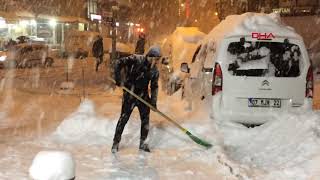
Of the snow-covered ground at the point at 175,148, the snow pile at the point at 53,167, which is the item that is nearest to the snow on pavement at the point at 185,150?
the snow-covered ground at the point at 175,148

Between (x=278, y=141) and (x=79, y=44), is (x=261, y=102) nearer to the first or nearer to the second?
(x=278, y=141)

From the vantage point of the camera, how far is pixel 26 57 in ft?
92.2

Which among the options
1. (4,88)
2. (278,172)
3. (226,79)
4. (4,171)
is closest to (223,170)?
(278,172)

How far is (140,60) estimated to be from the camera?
24.5 feet

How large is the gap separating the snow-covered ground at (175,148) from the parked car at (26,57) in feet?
57.1

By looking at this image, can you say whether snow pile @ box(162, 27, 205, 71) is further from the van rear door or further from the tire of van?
the tire of van

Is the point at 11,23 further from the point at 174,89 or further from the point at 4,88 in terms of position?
the point at 174,89

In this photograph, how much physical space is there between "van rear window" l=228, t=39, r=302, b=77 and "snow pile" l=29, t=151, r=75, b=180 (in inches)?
178

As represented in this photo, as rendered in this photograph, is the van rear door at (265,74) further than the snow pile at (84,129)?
No

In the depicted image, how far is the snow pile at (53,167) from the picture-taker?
394cm

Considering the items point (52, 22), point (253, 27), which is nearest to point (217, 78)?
point (253, 27)

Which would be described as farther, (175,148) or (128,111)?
(175,148)

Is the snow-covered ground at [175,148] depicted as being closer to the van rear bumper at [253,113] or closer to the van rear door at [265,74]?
the van rear bumper at [253,113]

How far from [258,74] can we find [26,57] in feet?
71.3
